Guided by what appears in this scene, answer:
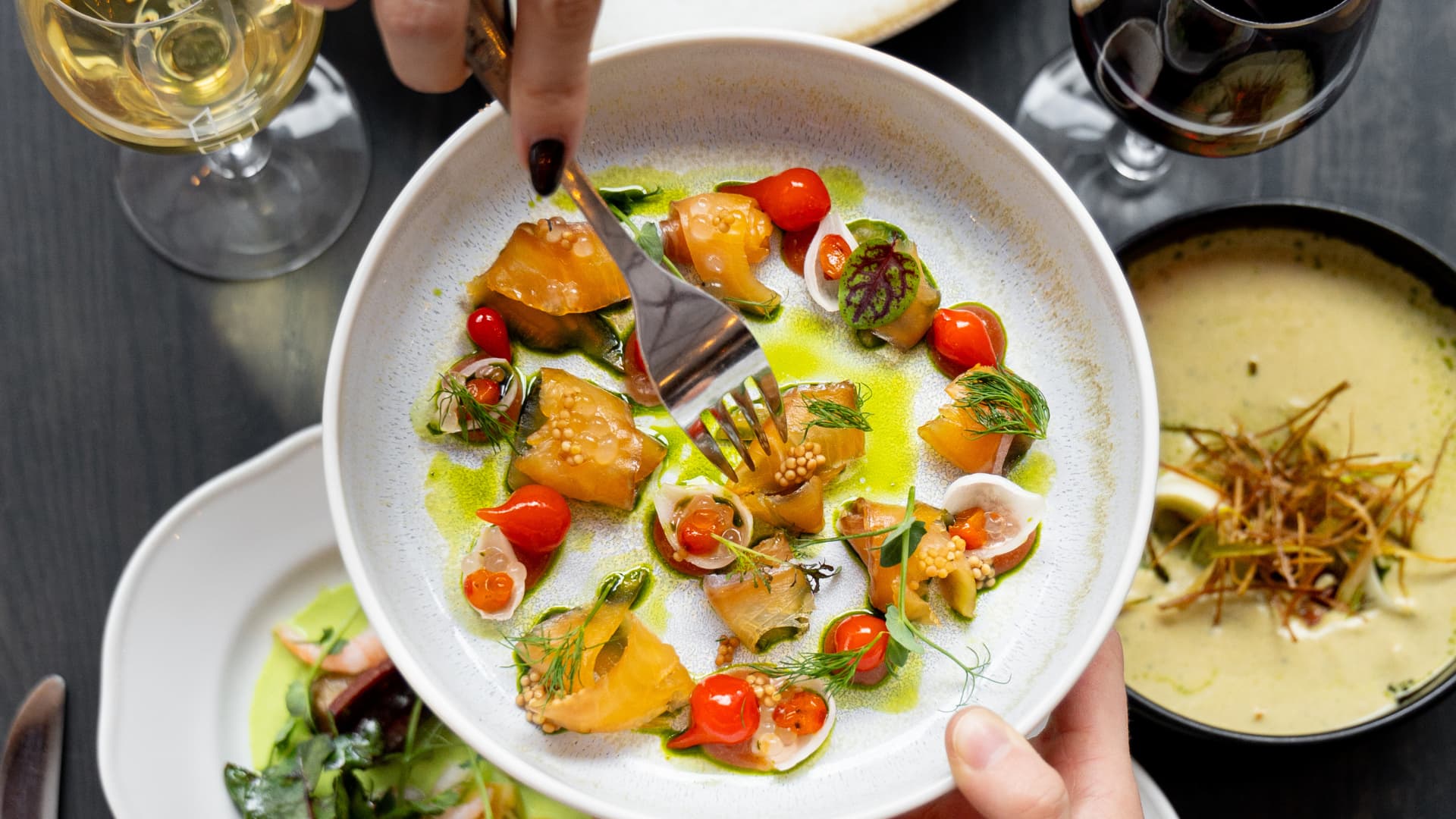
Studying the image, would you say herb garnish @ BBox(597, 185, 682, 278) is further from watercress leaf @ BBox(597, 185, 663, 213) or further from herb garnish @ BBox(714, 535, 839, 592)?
herb garnish @ BBox(714, 535, 839, 592)

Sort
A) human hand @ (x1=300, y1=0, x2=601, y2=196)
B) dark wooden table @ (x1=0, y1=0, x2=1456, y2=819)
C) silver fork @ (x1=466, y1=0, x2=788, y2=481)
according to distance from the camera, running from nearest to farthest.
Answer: human hand @ (x1=300, y1=0, x2=601, y2=196), silver fork @ (x1=466, y1=0, x2=788, y2=481), dark wooden table @ (x1=0, y1=0, x2=1456, y2=819)

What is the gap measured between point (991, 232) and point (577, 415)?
553 millimetres

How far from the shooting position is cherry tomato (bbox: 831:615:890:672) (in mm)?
1229

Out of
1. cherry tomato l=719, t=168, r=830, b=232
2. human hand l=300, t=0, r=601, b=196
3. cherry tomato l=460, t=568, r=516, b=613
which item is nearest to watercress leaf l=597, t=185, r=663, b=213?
cherry tomato l=719, t=168, r=830, b=232

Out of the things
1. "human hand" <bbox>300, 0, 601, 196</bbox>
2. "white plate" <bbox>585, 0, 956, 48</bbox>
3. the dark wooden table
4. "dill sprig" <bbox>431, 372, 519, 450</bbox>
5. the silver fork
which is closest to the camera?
"human hand" <bbox>300, 0, 601, 196</bbox>

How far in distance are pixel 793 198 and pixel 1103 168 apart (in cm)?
61

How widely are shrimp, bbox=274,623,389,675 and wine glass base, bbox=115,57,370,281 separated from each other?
1.74 ft

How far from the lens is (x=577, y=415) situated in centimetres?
125

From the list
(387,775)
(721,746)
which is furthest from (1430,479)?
(387,775)

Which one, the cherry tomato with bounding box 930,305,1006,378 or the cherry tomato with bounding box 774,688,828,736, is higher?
the cherry tomato with bounding box 930,305,1006,378

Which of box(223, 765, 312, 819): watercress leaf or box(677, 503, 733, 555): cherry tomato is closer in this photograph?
Result: box(677, 503, 733, 555): cherry tomato

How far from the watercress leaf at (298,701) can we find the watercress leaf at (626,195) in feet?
2.72

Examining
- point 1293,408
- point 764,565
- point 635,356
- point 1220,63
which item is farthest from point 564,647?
point 1293,408

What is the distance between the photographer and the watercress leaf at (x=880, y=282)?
127 cm
